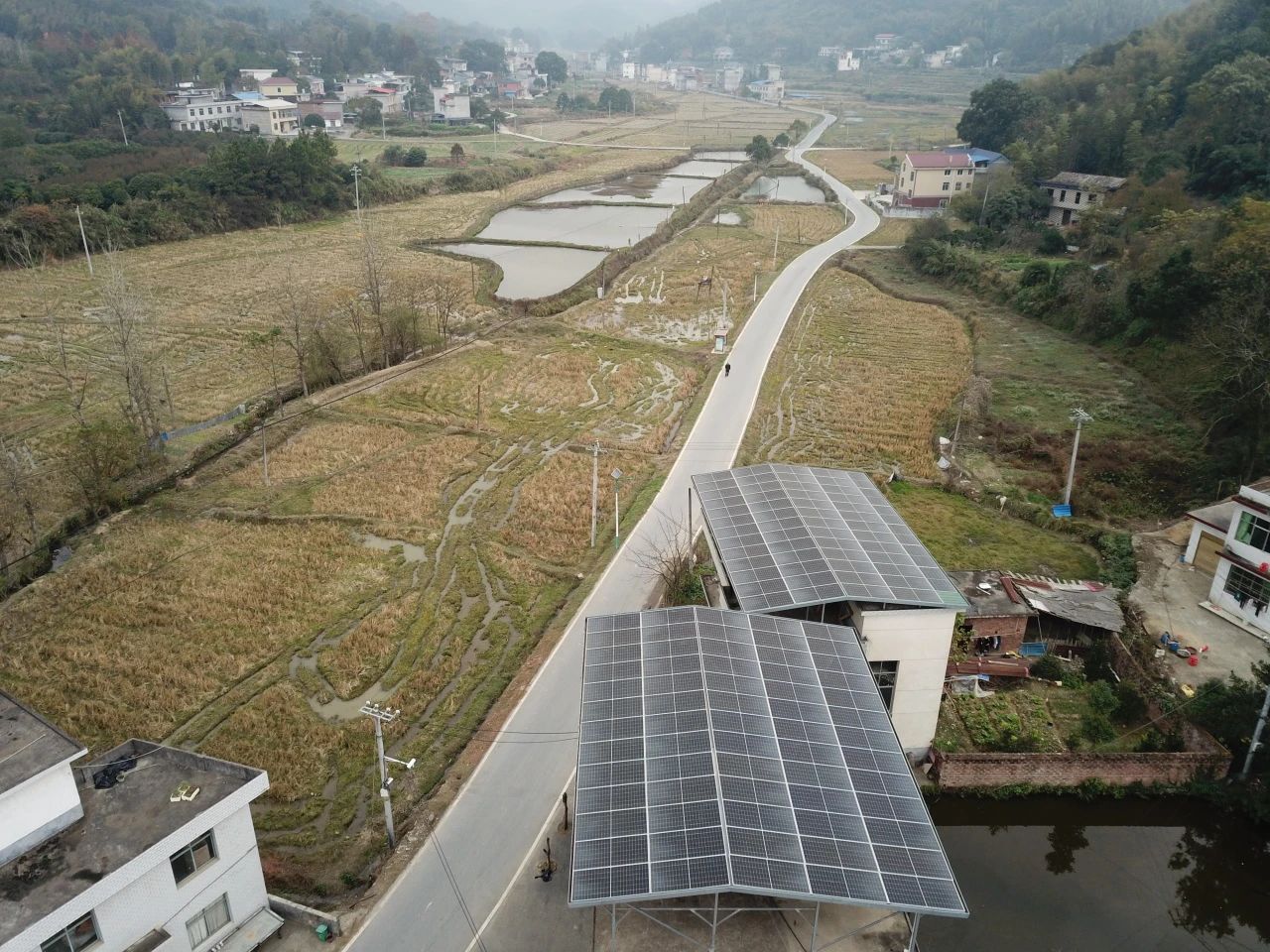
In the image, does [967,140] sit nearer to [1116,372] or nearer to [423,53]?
[1116,372]

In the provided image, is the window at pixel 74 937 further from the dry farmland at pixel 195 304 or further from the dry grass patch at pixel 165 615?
the dry farmland at pixel 195 304

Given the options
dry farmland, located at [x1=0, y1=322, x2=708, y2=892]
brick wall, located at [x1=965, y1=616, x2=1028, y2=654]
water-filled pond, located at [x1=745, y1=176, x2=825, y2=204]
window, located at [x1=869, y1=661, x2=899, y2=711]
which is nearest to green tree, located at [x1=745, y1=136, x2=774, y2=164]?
water-filled pond, located at [x1=745, y1=176, x2=825, y2=204]

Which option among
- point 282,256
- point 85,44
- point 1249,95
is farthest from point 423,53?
point 1249,95

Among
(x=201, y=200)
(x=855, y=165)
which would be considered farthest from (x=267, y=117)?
(x=855, y=165)

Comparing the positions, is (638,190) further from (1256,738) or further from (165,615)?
(1256,738)

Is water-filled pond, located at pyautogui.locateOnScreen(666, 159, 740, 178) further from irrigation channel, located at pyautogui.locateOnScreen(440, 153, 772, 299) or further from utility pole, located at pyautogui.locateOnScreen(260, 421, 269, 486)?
utility pole, located at pyautogui.locateOnScreen(260, 421, 269, 486)

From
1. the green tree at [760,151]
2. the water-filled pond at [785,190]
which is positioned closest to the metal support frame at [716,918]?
the water-filled pond at [785,190]
